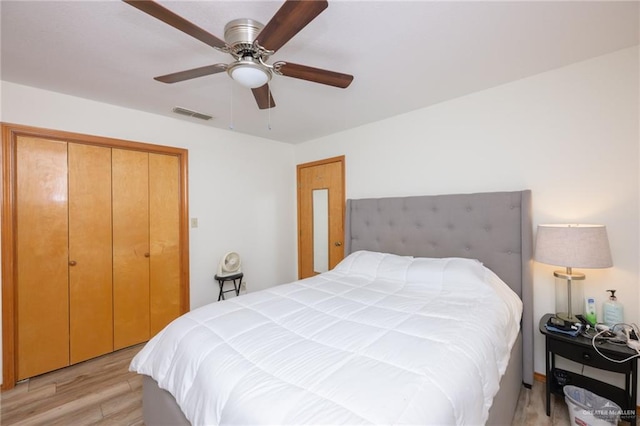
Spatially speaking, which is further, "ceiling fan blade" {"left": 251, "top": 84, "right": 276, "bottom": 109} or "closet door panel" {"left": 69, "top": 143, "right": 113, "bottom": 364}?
"closet door panel" {"left": 69, "top": 143, "right": 113, "bottom": 364}

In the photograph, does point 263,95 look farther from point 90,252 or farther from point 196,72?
point 90,252

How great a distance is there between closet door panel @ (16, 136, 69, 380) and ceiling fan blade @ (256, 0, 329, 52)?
223 cm

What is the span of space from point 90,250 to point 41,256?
0.30m

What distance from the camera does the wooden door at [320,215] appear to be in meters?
3.29

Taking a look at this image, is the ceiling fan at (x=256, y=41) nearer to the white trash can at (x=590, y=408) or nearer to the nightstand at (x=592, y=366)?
the nightstand at (x=592, y=366)

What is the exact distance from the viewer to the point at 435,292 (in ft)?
6.16

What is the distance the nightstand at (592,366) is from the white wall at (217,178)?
288cm

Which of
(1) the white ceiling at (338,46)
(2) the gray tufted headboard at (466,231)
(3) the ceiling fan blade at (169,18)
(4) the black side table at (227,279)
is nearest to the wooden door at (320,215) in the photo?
(2) the gray tufted headboard at (466,231)

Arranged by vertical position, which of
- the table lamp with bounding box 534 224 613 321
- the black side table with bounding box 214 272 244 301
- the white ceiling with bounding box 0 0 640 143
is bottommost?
the black side table with bounding box 214 272 244 301

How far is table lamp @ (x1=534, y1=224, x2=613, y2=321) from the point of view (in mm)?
1532

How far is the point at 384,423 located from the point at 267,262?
2.98m

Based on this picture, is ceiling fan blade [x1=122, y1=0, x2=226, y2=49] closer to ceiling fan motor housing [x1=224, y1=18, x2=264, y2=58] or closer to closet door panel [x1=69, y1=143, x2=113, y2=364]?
ceiling fan motor housing [x1=224, y1=18, x2=264, y2=58]

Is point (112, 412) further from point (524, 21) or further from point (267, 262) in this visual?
point (524, 21)

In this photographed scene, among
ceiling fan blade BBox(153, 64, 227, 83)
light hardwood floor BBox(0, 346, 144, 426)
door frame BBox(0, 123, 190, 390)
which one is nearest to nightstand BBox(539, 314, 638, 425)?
ceiling fan blade BBox(153, 64, 227, 83)
